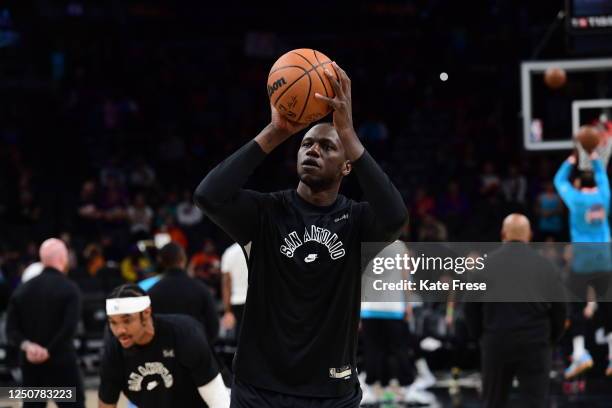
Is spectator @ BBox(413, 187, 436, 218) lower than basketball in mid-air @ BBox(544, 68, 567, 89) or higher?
lower

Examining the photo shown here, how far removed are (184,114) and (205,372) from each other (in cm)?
1418

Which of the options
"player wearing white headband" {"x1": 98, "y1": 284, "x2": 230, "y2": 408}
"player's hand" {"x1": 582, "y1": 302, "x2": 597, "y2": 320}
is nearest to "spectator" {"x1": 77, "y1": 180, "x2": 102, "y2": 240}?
"player's hand" {"x1": 582, "y1": 302, "x2": 597, "y2": 320}

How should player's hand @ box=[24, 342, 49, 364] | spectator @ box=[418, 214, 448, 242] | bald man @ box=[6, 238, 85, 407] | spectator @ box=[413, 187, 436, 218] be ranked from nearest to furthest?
player's hand @ box=[24, 342, 49, 364] → bald man @ box=[6, 238, 85, 407] → spectator @ box=[418, 214, 448, 242] → spectator @ box=[413, 187, 436, 218]

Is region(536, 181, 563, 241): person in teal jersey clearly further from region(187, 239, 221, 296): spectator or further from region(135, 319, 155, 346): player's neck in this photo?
region(135, 319, 155, 346): player's neck

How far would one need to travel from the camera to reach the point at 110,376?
5.45 meters

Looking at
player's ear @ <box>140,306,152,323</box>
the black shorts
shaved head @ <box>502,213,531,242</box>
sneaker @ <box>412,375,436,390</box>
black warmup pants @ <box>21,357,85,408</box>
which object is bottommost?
sneaker @ <box>412,375,436,390</box>

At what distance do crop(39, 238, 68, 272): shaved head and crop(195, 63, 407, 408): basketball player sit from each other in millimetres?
4932

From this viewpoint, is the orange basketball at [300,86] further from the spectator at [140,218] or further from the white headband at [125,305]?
the spectator at [140,218]

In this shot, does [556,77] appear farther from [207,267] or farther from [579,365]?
[207,267]

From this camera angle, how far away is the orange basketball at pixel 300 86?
4074 millimetres

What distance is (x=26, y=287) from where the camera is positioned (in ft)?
28.7

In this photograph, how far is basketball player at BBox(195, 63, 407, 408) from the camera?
3.94 metres

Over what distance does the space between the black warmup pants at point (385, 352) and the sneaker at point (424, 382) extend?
3.87 ft

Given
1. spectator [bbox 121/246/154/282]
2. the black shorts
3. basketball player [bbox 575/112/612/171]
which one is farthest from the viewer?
spectator [bbox 121/246/154/282]
